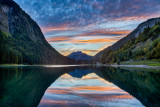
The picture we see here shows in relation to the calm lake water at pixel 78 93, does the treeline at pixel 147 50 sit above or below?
above

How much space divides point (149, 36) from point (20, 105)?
185358 millimetres

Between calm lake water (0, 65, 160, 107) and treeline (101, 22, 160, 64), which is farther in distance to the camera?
treeline (101, 22, 160, 64)

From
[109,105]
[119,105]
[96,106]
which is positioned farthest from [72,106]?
[119,105]

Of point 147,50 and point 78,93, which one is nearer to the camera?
point 78,93

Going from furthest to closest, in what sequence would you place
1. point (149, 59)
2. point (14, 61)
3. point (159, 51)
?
point (14, 61)
point (149, 59)
point (159, 51)

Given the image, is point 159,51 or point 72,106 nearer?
point 72,106

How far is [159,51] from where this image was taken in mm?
99562

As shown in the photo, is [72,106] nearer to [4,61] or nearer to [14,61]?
[4,61]

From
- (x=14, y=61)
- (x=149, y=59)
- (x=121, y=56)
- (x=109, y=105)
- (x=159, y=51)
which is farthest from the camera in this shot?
(x=121, y=56)

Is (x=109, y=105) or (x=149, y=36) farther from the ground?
(x=149, y=36)

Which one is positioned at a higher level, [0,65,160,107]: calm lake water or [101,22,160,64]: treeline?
[101,22,160,64]: treeline

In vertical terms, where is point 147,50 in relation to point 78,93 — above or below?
above

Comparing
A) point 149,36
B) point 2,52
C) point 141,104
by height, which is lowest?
point 141,104

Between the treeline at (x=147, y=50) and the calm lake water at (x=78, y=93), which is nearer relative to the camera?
the calm lake water at (x=78, y=93)
